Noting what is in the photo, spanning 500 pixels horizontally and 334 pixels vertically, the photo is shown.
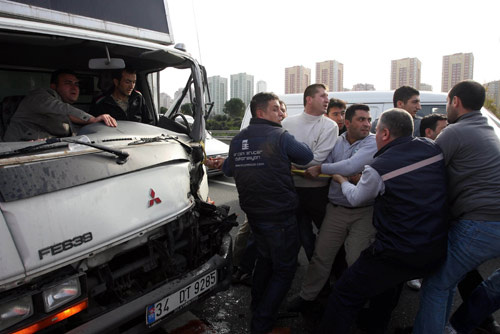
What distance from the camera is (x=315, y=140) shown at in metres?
3.25

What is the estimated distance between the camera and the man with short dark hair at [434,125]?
3.61 metres

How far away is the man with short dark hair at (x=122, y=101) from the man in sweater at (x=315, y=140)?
1.82 m

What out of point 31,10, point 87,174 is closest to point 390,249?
point 87,174

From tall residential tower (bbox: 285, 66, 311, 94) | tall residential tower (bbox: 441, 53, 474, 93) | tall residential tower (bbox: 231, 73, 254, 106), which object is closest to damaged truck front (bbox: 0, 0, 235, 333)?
tall residential tower (bbox: 285, 66, 311, 94)

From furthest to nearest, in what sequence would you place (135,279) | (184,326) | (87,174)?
1. (184,326)
2. (135,279)
3. (87,174)

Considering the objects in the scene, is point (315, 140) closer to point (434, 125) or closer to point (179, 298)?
point (434, 125)

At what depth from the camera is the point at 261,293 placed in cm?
301

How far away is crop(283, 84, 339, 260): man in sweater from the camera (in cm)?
322

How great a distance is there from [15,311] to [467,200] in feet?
9.17

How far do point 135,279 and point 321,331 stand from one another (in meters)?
1.47

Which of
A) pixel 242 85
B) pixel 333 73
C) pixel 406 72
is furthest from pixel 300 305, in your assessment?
pixel 242 85

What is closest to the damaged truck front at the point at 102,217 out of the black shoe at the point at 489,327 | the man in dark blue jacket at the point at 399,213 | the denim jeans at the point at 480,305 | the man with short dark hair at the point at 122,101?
the man with short dark hair at the point at 122,101

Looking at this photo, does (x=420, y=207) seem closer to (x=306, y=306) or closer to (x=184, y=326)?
(x=306, y=306)

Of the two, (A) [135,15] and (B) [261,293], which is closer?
(B) [261,293]
